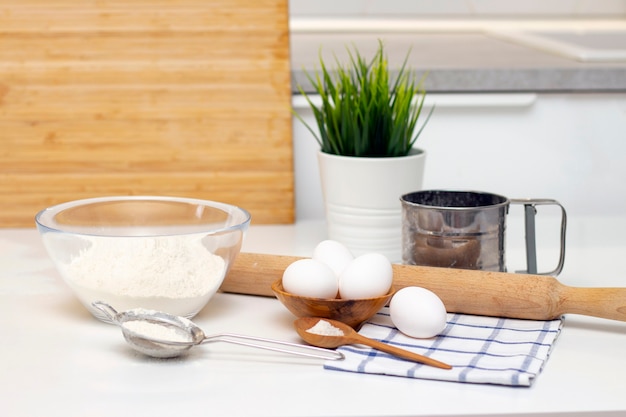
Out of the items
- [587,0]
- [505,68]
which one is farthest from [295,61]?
[587,0]

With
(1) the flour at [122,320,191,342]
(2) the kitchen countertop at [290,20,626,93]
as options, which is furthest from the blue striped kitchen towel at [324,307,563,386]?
(2) the kitchen countertop at [290,20,626,93]

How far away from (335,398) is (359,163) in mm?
527

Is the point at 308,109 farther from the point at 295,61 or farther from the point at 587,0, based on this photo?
the point at 587,0

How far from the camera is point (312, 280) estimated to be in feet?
3.10

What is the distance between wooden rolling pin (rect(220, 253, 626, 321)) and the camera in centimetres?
97

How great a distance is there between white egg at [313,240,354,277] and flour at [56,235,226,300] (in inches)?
5.8

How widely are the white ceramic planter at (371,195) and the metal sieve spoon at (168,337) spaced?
0.39 meters

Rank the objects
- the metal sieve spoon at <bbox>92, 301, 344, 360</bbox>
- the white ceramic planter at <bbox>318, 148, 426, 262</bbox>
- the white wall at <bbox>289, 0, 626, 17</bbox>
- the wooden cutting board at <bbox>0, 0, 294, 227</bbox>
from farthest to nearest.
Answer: the white wall at <bbox>289, 0, 626, 17</bbox>, the wooden cutting board at <bbox>0, 0, 294, 227</bbox>, the white ceramic planter at <bbox>318, 148, 426, 262</bbox>, the metal sieve spoon at <bbox>92, 301, 344, 360</bbox>

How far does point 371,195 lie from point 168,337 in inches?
18.6

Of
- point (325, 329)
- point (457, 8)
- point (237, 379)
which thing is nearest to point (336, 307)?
point (325, 329)

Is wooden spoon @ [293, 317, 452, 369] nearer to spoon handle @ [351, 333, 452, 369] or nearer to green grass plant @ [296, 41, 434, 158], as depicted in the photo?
spoon handle @ [351, 333, 452, 369]

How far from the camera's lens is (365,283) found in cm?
95

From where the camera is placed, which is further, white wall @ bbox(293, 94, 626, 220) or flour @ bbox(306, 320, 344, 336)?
white wall @ bbox(293, 94, 626, 220)

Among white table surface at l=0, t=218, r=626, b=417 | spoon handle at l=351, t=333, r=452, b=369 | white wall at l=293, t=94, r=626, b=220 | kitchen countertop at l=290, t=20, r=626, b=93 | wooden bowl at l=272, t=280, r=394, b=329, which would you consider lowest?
white table surface at l=0, t=218, r=626, b=417
